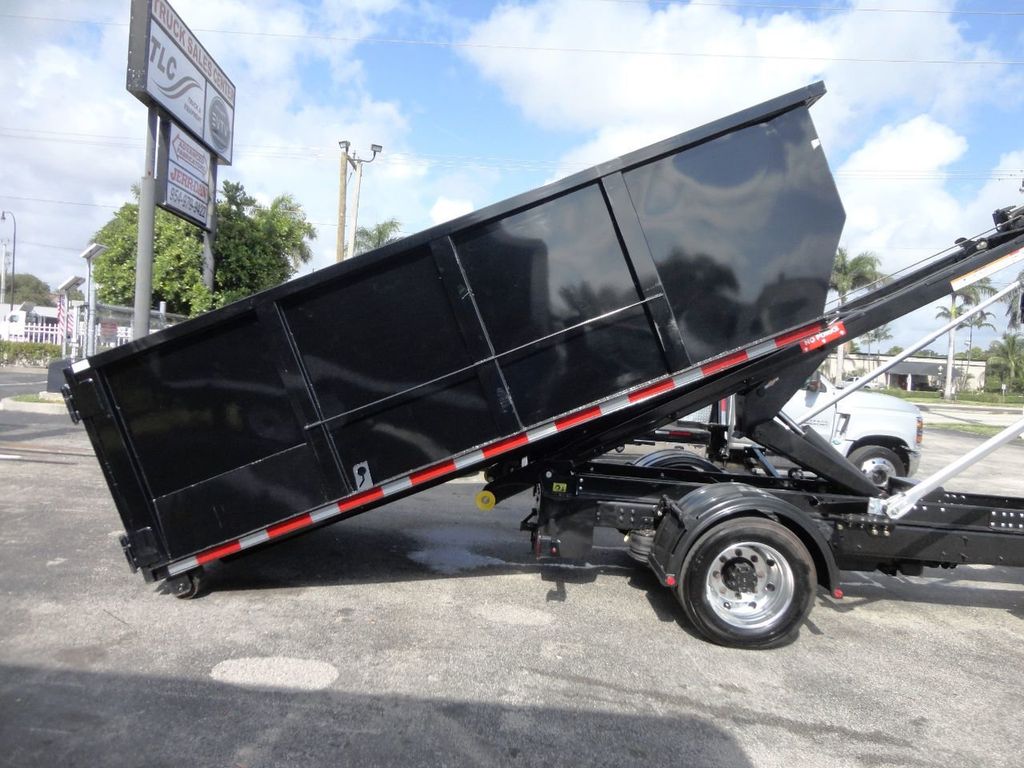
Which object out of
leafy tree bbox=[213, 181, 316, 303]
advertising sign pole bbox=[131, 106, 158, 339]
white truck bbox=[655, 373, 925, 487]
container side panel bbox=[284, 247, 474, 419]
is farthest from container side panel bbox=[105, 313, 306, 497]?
leafy tree bbox=[213, 181, 316, 303]

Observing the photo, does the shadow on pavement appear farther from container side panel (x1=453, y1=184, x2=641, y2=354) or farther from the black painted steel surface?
container side panel (x1=453, y1=184, x2=641, y2=354)

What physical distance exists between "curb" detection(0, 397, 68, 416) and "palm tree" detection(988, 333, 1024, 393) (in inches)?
2582

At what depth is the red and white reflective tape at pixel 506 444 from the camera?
15.0 ft

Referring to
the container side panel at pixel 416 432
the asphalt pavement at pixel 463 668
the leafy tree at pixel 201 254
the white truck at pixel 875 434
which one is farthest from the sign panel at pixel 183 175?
the white truck at pixel 875 434

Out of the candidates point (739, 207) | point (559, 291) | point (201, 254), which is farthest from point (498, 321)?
point (201, 254)

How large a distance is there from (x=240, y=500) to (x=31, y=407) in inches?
547

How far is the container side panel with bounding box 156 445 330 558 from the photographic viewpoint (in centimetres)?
474

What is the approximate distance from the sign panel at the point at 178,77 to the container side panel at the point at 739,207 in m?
10.9

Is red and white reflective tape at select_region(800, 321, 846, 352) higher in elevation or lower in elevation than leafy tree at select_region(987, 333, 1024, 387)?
lower

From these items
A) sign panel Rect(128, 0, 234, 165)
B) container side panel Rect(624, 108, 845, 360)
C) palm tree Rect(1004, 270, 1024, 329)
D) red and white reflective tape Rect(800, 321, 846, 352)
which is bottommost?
red and white reflective tape Rect(800, 321, 846, 352)

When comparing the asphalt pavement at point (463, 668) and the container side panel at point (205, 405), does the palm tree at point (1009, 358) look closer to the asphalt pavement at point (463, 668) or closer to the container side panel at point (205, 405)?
the asphalt pavement at point (463, 668)

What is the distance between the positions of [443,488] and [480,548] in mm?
2994

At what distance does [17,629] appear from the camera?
443cm

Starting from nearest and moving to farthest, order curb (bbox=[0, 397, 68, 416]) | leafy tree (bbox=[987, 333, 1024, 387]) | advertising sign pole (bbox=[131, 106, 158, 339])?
advertising sign pole (bbox=[131, 106, 158, 339]) → curb (bbox=[0, 397, 68, 416]) → leafy tree (bbox=[987, 333, 1024, 387])
